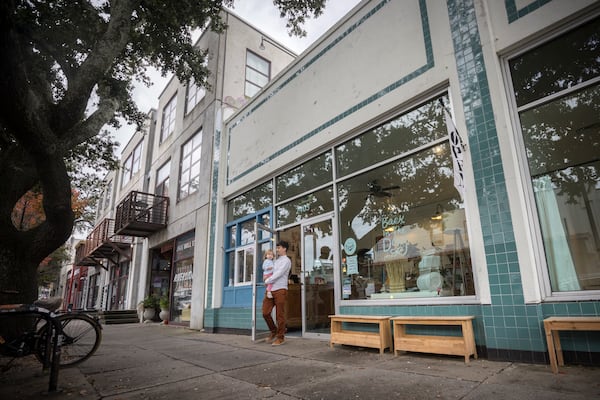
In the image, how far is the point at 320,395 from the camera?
9.77 feet

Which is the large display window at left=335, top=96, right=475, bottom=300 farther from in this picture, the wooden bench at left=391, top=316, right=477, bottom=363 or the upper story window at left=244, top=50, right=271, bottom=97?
the upper story window at left=244, top=50, right=271, bottom=97

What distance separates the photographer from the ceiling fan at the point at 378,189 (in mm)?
5984

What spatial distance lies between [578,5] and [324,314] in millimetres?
6213

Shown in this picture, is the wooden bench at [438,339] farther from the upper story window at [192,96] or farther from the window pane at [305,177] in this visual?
the upper story window at [192,96]

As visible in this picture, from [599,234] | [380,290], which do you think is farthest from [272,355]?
[599,234]

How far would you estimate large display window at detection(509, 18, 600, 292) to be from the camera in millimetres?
3887

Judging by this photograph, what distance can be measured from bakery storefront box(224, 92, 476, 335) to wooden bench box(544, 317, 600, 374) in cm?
111

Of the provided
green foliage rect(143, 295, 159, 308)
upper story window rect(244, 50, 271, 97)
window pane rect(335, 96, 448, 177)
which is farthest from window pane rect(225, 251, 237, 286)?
green foliage rect(143, 295, 159, 308)

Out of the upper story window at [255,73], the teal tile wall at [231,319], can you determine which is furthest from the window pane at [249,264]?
the upper story window at [255,73]

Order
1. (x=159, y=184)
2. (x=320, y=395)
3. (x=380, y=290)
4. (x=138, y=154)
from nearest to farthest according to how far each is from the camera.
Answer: (x=320, y=395)
(x=380, y=290)
(x=159, y=184)
(x=138, y=154)

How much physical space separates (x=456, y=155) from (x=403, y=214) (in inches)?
66.8

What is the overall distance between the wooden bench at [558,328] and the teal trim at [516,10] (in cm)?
369

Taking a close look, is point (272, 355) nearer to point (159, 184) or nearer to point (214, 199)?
point (214, 199)

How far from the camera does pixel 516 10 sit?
4.52 m
